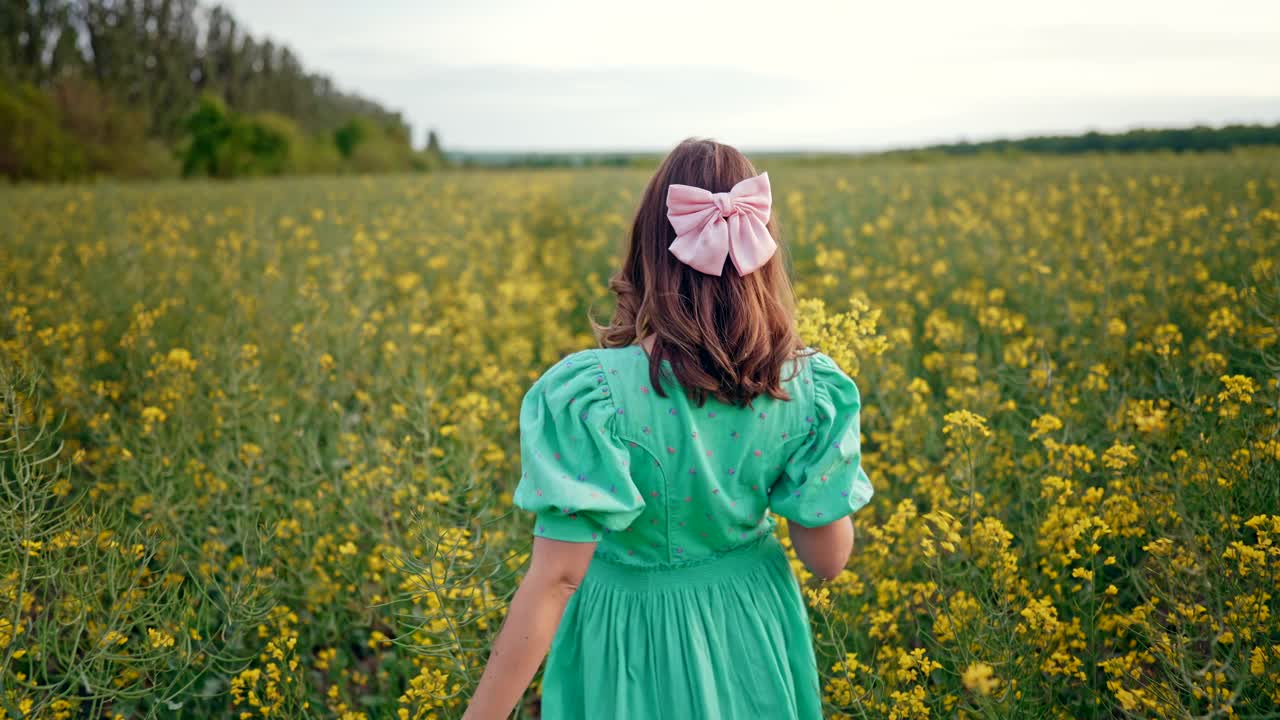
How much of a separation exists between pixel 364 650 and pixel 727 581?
1940mm

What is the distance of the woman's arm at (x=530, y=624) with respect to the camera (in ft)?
4.30

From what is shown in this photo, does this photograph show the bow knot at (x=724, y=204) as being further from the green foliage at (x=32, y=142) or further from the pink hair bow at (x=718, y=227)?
the green foliage at (x=32, y=142)

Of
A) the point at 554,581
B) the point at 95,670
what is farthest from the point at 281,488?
the point at 554,581

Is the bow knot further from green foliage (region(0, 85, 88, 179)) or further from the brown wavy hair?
green foliage (region(0, 85, 88, 179))

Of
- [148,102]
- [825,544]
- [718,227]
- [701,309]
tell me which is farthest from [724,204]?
[148,102]

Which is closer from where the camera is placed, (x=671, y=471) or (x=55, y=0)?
(x=671, y=471)

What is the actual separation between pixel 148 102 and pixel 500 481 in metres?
55.2

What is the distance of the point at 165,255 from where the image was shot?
23.3 ft

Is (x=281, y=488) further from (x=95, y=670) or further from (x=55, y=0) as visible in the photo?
(x=55, y=0)

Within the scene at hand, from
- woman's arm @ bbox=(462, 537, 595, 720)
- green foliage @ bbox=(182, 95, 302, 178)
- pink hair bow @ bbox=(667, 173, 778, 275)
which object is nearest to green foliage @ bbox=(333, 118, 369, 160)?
green foliage @ bbox=(182, 95, 302, 178)

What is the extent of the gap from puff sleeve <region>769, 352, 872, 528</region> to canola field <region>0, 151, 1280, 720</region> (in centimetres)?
36

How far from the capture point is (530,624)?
4.28ft

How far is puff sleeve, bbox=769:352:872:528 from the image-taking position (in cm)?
143

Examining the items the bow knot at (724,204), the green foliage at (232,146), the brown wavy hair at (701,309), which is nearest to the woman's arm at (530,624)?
the brown wavy hair at (701,309)
